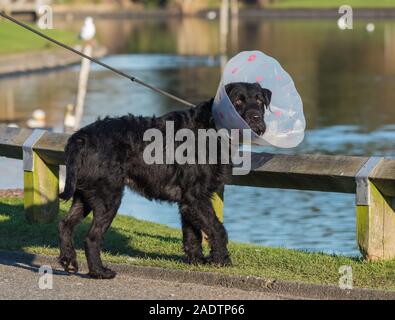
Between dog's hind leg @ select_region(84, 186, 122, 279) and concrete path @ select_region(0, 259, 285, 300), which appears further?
A: dog's hind leg @ select_region(84, 186, 122, 279)

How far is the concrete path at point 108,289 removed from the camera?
26.8ft

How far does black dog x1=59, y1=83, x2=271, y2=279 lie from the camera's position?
8805 millimetres

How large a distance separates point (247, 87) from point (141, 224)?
4.13 meters

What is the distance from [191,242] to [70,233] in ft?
3.42

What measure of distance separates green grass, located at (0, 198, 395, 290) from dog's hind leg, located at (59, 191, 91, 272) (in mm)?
551

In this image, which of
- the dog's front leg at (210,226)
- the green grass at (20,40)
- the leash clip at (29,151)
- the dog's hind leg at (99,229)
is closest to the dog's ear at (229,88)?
the dog's front leg at (210,226)

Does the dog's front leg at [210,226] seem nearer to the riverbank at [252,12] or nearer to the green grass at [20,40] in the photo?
the green grass at [20,40]

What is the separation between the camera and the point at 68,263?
8.79m

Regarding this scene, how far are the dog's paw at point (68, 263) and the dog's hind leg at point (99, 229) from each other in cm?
11

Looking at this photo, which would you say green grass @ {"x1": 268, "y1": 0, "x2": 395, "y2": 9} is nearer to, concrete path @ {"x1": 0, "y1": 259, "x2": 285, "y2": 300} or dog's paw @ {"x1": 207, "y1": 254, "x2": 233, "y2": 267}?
dog's paw @ {"x1": 207, "y1": 254, "x2": 233, "y2": 267}
